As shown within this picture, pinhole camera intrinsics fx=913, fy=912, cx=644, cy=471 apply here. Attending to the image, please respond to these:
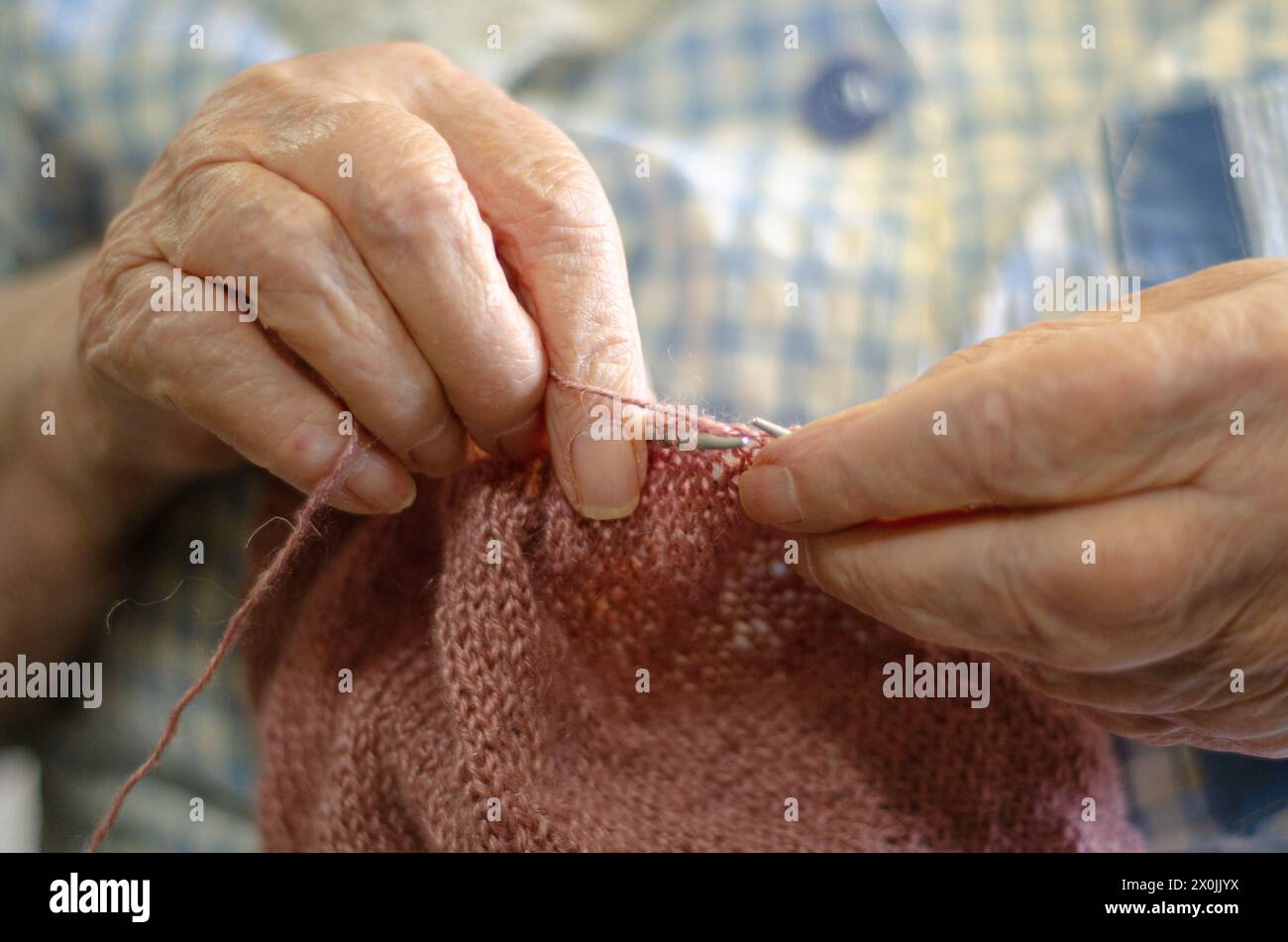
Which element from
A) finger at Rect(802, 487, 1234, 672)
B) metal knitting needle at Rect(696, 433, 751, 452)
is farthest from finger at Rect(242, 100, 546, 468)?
finger at Rect(802, 487, 1234, 672)

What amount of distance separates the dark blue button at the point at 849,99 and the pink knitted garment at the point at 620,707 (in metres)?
0.48

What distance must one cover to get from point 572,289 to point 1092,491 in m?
0.30

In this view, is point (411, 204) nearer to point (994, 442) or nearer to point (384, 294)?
point (384, 294)

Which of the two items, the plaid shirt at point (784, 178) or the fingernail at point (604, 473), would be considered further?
the plaid shirt at point (784, 178)

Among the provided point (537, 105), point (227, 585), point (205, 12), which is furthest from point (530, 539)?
point (205, 12)

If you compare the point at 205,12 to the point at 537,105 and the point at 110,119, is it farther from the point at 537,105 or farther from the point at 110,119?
the point at 537,105

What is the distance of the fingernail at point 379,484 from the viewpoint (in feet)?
1.87

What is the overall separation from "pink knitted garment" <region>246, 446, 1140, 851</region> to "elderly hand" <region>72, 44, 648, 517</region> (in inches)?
2.0

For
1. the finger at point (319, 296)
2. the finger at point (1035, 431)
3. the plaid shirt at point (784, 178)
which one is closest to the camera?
the finger at point (1035, 431)

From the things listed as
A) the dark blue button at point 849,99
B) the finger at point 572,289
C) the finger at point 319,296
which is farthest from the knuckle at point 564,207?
the dark blue button at point 849,99

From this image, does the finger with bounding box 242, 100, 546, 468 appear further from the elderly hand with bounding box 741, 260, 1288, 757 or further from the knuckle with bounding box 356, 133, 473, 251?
the elderly hand with bounding box 741, 260, 1288, 757

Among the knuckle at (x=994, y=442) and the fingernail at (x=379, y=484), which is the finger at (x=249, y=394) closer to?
the fingernail at (x=379, y=484)

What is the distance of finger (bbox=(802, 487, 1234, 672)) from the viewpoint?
0.45m

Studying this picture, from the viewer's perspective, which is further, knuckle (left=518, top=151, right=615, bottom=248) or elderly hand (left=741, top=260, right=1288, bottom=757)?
knuckle (left=518, top=151, right=615, bottom=248)
